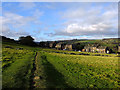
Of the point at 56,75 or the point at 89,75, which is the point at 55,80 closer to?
the point at 56,75

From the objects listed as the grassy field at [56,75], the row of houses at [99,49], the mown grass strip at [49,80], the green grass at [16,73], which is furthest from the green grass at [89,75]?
the row of houses at [99,49]

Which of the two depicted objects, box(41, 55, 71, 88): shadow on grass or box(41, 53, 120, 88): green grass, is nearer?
box(41, 55, 71, 88): shadow on grass

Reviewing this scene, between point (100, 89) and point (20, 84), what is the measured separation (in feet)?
34.7

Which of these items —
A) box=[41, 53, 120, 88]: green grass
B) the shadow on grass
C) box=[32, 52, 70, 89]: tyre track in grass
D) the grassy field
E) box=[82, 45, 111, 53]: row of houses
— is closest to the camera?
box=[32, 52, 70, 89]: tyre track in grass

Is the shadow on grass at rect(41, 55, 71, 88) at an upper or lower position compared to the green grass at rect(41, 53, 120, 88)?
upper

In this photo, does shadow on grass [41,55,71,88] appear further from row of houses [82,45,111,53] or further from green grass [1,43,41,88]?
row of houses [82,45,111,53]

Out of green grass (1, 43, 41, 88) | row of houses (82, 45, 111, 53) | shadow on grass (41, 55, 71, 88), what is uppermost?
green grass (1, 43, 41, 88)

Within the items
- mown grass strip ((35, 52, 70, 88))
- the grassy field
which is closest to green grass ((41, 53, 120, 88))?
the grassy field

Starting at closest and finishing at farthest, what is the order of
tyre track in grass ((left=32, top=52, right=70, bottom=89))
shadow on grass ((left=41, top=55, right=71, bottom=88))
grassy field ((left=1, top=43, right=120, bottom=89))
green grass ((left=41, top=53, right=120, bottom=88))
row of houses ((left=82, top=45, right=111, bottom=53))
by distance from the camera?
tyre track in grass ((left=32, top=52, right=70, bottom=89))
shadow on grass ((left=41, top=55, right=71, bottom=88))
grassy field ((left=1, top=43, right=120, bottom=89))
green grass ((left=41, top=53, right=120, bottom=88))
row of houses ((left=82, top=45, right=111, bottom=53))

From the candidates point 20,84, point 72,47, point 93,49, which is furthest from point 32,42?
point 20,84

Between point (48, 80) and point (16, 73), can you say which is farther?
point (16, 73)

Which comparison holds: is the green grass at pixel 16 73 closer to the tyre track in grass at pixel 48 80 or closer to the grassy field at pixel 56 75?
the grassy field at pixel 56 75

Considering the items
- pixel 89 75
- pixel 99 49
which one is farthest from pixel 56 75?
pixel 99 49

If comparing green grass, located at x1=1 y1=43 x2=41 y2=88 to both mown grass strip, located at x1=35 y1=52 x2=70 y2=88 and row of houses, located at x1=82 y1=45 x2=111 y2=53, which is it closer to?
mown grass strip, located at x1=35 y1=52 x2=70 y2=88
